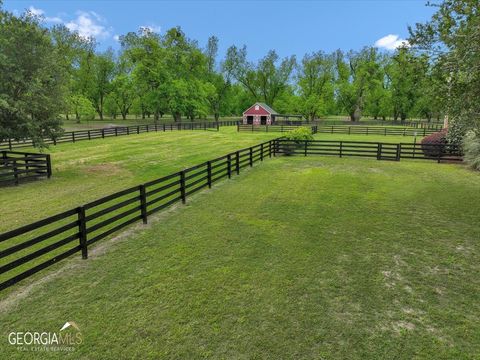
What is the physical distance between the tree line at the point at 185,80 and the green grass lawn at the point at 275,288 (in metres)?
A: 4.05

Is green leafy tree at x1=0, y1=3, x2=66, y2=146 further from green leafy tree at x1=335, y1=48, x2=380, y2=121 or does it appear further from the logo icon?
green leafy tree at x1=335, y1=48, x2=380, y2=121

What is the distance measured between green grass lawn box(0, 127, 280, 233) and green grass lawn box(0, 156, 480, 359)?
4.24 m

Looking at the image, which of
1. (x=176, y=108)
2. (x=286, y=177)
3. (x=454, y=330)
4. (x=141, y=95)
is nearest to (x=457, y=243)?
(x=454, y=330)

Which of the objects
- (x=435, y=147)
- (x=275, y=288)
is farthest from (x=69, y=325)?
(x=435, y=147)

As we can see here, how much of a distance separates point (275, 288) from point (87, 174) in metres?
13.6

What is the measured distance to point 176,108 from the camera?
58281 mm

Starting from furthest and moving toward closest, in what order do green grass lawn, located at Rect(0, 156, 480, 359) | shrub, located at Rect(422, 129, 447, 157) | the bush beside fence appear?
1. shrub, located at Rect(422, 129, 447, 157)
2. the bush beside fence
3. green grass lawn, located at Rect(0, 156, 480, 359)

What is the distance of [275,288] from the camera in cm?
554

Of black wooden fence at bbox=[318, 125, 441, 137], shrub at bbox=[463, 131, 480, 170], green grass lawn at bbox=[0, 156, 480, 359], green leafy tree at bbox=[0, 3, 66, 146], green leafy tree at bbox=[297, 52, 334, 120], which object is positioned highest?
green leafy tree at bbox=[297, 52, 334, 120]

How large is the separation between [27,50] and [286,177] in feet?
46.5

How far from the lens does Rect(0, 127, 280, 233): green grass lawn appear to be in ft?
34.2

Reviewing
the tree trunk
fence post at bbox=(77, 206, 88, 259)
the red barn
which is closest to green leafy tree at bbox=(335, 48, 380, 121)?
the tree trunk

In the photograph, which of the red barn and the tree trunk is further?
the tree trunk

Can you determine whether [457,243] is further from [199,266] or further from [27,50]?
[27,50]
